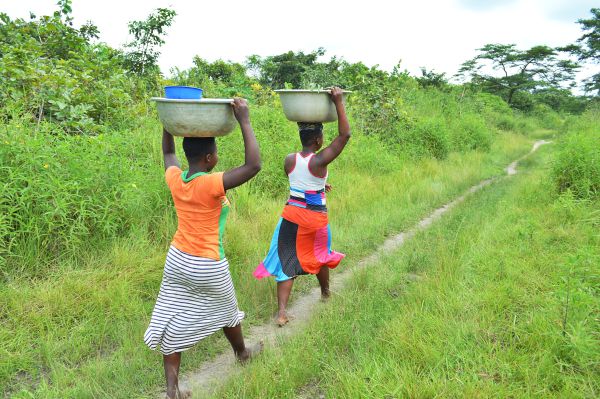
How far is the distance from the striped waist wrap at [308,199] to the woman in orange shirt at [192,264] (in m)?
0.92

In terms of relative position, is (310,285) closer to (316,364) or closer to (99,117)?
(316,364)

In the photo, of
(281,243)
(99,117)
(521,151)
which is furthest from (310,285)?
(521,151)

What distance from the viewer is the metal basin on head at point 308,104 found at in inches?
106

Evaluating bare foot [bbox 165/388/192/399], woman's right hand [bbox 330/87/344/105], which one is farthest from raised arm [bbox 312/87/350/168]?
bare foot [bbox 165/388/192/399]

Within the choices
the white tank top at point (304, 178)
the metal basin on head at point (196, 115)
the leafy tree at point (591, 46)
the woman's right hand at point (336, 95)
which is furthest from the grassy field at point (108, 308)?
the leafy tree at point (591, 46)

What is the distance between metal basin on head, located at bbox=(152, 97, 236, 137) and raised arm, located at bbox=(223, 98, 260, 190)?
0.05 metres

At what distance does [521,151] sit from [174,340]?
1643 centimetres

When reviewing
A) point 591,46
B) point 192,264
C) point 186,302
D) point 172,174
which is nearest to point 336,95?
point 172,174

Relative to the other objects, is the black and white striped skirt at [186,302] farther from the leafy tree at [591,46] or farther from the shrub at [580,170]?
Answer: the leafy tree at [591,46]

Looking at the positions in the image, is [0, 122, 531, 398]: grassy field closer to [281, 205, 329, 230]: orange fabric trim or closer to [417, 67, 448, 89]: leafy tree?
[281, 205, 329, 230]: orange fabric trim

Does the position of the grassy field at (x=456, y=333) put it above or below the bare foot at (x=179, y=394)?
above

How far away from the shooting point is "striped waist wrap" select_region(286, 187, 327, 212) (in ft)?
10.2

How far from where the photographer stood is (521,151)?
15.6 m

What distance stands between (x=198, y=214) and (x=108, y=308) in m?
1.35
